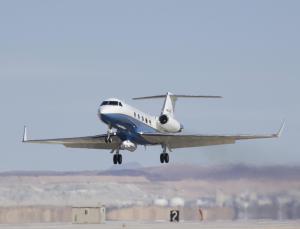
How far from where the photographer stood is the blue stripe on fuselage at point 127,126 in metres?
125

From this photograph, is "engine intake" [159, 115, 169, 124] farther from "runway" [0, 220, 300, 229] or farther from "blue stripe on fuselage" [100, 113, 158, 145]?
"runway" [0, 220, 300, 229]

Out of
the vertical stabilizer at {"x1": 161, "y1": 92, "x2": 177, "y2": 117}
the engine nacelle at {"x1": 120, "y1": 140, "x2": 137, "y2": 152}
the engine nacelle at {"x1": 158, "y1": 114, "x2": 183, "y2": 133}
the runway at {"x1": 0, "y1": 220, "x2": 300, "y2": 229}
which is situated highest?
the vertical stabilizer at {"x1": 161, "y1": 92, "x2": 177, "y2": 117}

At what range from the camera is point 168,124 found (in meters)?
133

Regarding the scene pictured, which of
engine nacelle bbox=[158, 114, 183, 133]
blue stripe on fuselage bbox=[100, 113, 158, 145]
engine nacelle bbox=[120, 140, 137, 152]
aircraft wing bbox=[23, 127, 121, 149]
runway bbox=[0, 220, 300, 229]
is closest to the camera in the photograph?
runway bbox=[0, 220, 300, 229]

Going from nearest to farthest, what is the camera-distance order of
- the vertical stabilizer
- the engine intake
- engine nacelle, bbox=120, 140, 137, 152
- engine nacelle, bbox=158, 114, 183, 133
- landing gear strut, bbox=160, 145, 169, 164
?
engine nacelle, bbox=120, 140, 137, 152, engine nacelle, bbox=158, 114, 183, 133, the engine intake, landing gear strut, bbox=160, 145, 169, 164, the vertical stabilizer

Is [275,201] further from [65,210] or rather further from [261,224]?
[65,210]

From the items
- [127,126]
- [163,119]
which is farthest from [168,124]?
[127,126]

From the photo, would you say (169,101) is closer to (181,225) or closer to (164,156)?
(164,156)

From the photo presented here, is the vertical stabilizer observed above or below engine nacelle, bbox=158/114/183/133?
above

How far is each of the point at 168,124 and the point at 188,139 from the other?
271cm

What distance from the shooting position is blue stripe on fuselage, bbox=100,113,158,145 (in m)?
125

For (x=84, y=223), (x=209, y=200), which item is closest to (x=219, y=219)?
(x=209, y=200)

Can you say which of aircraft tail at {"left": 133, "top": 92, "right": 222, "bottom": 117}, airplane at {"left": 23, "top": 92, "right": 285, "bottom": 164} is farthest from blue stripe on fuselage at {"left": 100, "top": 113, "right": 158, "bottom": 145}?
aircraft tail at {"left": 133, "top": 92, "right": 222, "bottom": 117}

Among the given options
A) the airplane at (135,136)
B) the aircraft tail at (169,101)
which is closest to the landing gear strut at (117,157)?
the airplane at (135,136)
